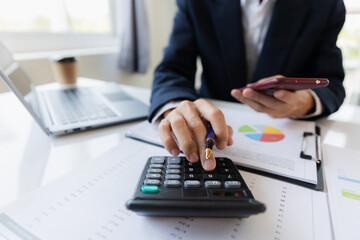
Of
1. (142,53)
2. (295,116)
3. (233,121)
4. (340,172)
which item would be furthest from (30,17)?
(340,172)

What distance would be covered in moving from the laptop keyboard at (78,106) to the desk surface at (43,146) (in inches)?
2.0

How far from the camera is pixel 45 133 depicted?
1.42 feet

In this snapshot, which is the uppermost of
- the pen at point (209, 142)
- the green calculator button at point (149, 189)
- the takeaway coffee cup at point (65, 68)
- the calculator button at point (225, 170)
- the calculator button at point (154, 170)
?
the takeaway coffee cup at point (65, 68)

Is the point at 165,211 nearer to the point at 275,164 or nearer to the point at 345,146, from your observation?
the point at 275,164

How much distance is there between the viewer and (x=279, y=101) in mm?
481

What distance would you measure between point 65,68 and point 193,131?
1.99 feet

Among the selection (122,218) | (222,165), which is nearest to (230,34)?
(222,165)

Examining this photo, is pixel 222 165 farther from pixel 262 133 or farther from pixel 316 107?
pixel 316 107

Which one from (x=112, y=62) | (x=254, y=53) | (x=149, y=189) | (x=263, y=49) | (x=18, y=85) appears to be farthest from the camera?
(x=112, y=62)

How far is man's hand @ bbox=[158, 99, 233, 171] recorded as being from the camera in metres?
0.30

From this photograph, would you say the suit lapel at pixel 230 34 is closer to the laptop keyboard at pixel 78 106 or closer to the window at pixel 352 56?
the laptop keyboard at pixel 78 106

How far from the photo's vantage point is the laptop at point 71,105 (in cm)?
44

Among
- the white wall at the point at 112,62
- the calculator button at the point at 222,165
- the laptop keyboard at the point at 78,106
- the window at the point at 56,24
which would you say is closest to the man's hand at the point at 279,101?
the calculator button at the point at 222,165

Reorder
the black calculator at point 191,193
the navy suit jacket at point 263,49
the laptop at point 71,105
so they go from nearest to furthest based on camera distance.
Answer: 1. the black calculator at point 191,193
2. the laptop at point 71,105
3. the navy suit jacket at point 263,49
